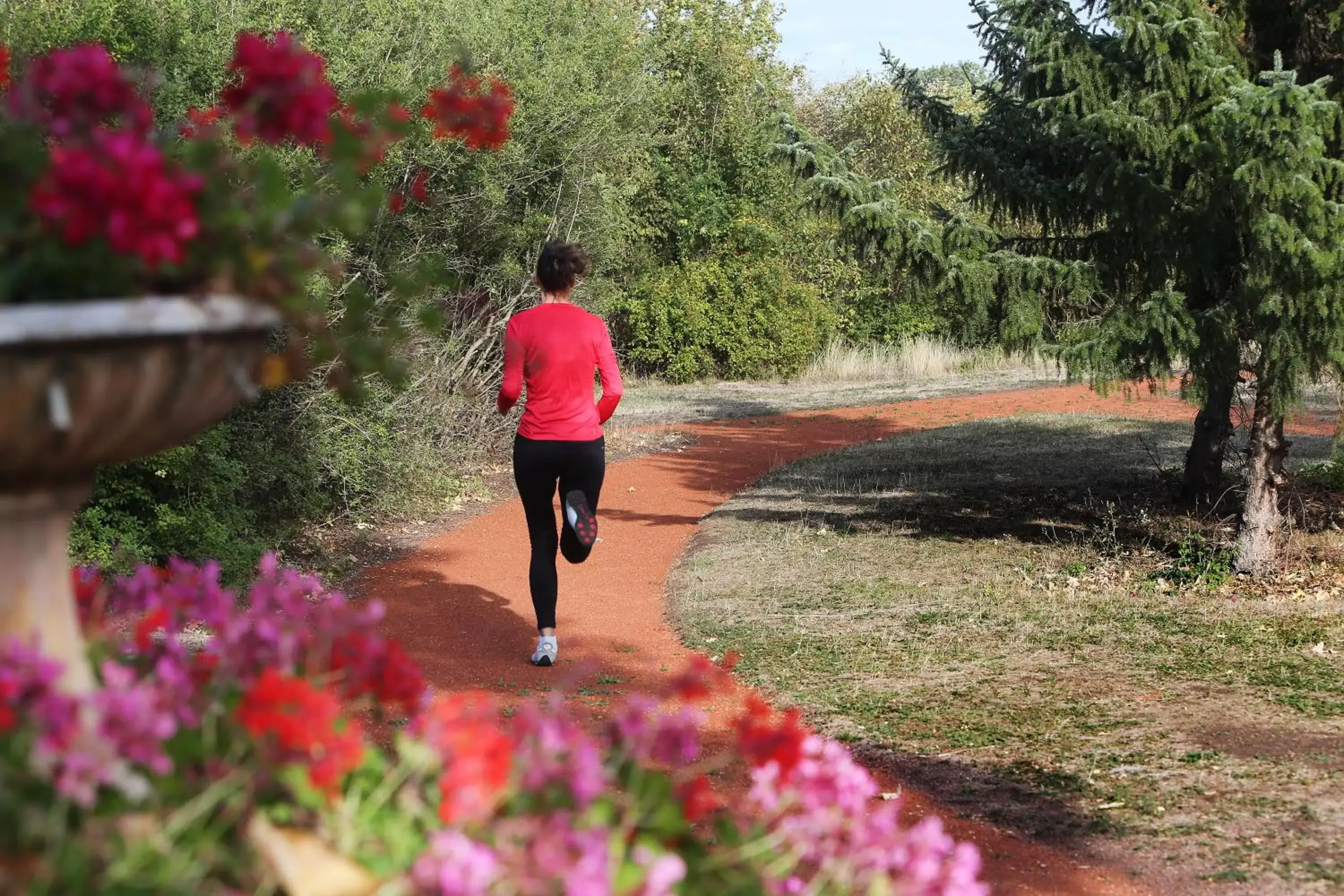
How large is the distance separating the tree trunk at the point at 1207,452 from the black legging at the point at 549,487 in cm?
600

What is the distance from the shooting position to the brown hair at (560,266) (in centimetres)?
630

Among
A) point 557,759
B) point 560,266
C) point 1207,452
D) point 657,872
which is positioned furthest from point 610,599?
point 657,872

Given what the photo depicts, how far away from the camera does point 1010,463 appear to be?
582 inches

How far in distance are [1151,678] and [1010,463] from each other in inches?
326

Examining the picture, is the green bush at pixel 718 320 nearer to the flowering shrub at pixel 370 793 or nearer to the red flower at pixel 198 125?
the red flower at pixel 198 125

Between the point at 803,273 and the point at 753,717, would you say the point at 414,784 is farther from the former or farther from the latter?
the point at 803,273

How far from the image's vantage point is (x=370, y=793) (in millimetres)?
2219

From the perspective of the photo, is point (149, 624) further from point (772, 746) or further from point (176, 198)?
point (772, 746)

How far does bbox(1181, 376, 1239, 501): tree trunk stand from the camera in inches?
424

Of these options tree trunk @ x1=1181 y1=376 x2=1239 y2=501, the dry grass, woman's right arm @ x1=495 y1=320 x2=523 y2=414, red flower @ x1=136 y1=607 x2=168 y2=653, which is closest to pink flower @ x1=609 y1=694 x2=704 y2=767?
red flower @ x1=136 y1=607 x2=168 y2=653

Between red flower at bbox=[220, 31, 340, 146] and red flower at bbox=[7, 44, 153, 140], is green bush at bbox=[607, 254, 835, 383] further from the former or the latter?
red flower at bbox=[7, 44, 153, 140]

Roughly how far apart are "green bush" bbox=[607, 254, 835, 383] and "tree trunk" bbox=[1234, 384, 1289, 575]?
59.1ft

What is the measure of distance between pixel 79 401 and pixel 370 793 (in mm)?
785

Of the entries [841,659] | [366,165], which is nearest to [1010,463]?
[841,659]
